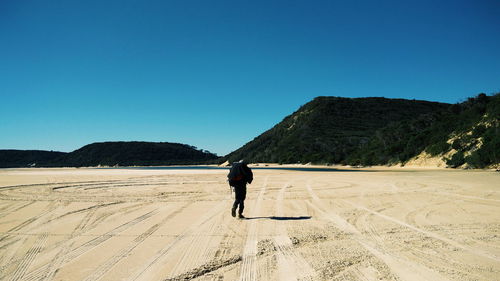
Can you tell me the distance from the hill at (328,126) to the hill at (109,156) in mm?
63097

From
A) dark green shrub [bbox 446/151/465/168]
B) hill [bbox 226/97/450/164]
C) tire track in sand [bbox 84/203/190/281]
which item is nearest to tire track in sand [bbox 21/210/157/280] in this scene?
tire track in sand [bbox 84/203/190/281]

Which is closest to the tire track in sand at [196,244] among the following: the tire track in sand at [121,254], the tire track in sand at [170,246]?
the tire track in sand at [170,246]

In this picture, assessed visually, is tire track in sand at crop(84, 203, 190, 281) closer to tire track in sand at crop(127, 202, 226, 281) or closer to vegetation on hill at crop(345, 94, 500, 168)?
tire track in sand at crop(127, 202, 226, 281)

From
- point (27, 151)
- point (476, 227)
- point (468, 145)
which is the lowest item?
point (476, 227)

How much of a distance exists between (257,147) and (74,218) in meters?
98.9

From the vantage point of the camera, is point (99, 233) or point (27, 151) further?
point (27, 151)

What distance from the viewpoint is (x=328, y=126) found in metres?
91.6

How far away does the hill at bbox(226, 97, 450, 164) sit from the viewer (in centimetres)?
7644

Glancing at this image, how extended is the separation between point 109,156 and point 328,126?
120m

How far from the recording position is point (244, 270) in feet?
13.8

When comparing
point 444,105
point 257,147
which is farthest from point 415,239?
point 444,105

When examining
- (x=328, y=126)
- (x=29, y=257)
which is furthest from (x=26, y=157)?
(x=29, y=257)

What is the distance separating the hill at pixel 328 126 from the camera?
251 ft

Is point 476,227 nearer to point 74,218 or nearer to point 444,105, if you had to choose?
point 74,218
